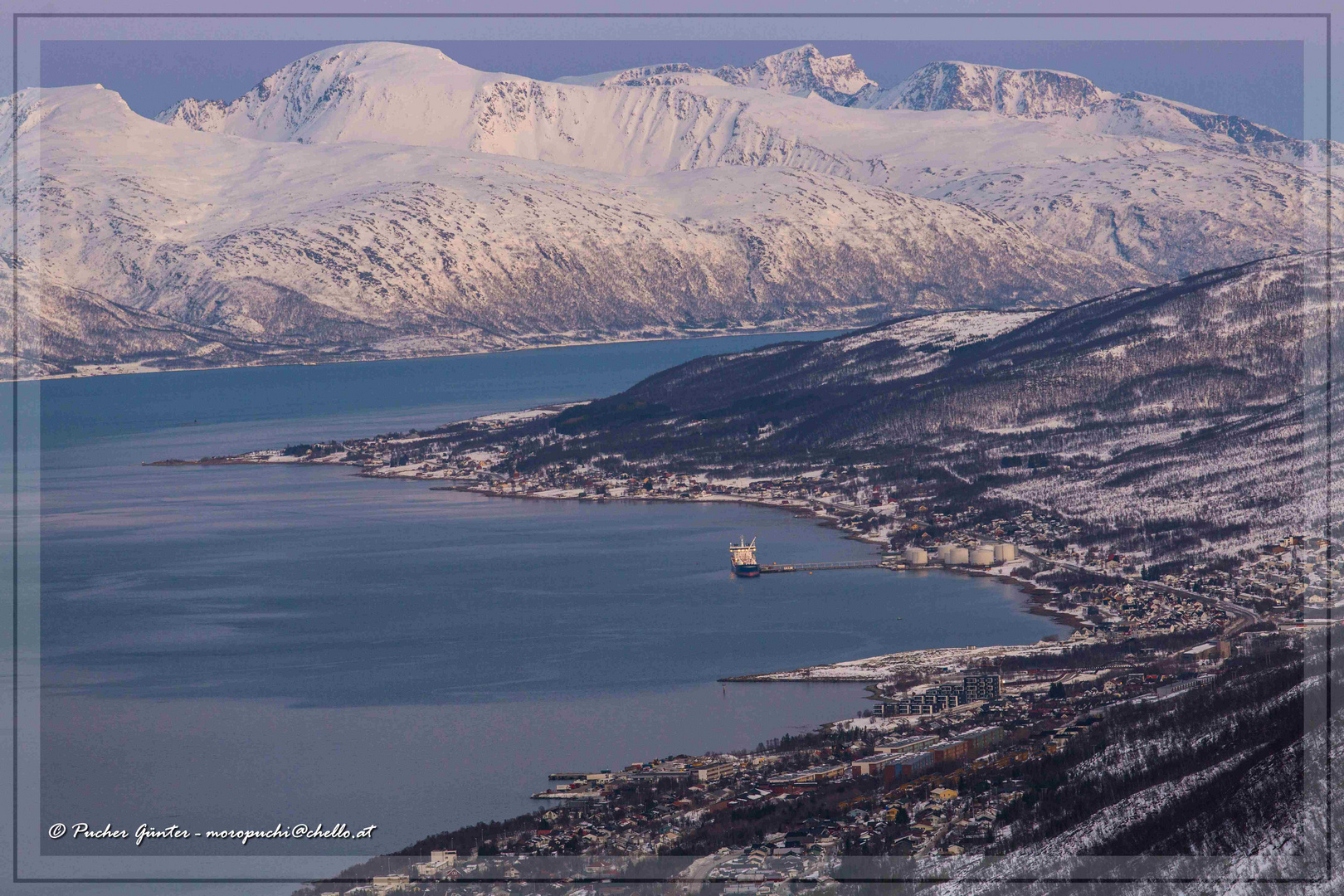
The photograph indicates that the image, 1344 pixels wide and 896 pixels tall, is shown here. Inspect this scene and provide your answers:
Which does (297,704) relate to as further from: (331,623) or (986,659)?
(986,659)

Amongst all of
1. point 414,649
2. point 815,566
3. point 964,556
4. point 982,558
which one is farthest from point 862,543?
point 414,649

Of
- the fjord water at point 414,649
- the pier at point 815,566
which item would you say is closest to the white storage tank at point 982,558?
the fjord water at point 414,649

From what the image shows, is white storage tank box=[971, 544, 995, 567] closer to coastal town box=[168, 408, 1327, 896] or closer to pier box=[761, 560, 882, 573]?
coastal town box=[168, 408, 1327, 896]

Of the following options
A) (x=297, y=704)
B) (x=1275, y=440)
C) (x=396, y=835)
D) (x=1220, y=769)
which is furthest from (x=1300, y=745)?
(x=1275, y=440)

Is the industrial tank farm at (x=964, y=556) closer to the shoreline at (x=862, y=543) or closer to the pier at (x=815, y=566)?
the shoreline at (x=862, y=543)

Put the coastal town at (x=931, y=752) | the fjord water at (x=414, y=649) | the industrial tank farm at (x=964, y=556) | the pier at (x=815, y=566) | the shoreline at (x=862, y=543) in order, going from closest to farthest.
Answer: the coastal town at (x=931, y=752)
the fjord water at (x=414, y=649)
the shoreline at (x=862, y=543)
the pier at (x=815, y=566)
the industrial tank farm at (x=964, y=556)

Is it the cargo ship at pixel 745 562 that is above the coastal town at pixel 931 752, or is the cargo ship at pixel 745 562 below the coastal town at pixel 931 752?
above

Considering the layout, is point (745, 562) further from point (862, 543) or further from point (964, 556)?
point (862, 543)
